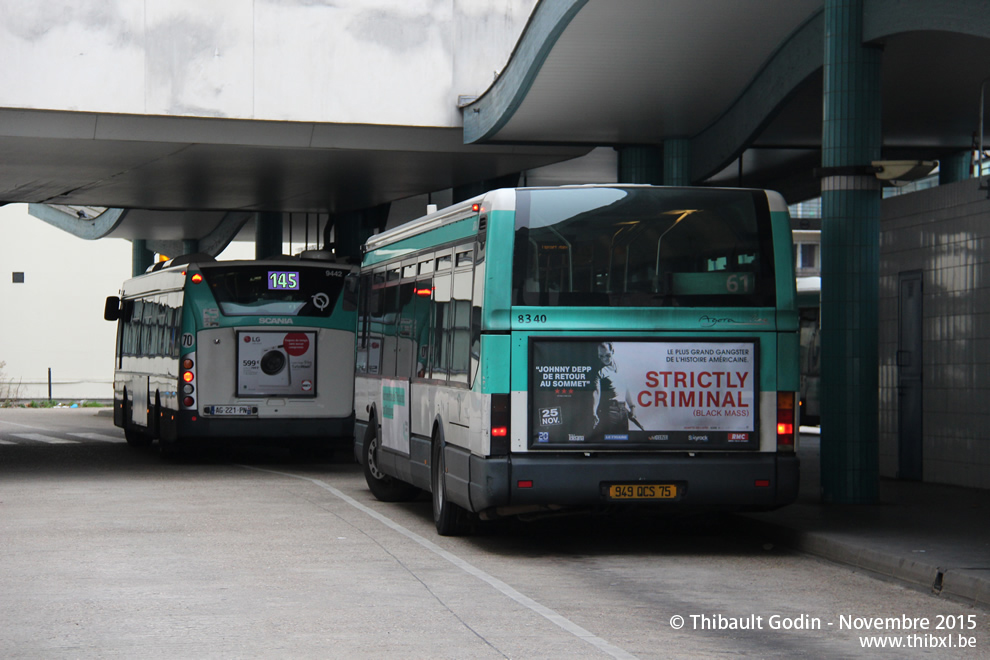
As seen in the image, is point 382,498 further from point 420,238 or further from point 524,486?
point 524,486

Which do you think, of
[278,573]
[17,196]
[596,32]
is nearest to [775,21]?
[596,32]

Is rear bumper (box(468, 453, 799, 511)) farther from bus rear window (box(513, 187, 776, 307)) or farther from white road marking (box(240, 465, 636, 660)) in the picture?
bus rear window (box(513, 187, 776, 307))

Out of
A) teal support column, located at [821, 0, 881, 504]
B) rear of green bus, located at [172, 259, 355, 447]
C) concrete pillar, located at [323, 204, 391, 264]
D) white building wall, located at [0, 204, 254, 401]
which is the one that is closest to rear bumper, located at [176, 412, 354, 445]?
rear of green bus, located at [172, 259, 355, 447]

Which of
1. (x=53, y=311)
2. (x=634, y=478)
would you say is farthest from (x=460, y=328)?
(x=53, y=311)

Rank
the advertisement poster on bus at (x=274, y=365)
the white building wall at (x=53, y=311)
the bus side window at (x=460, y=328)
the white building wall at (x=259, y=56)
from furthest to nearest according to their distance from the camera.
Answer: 1. the white building wall at (x=53, y=311)
2. the advertisement poster on bus at (x=274, y=365)
3. the white building wall at (x=259, y=56)
4. the bus side window at (x=460, y=328)

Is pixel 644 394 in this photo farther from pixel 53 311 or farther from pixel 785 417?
pixel 53 311

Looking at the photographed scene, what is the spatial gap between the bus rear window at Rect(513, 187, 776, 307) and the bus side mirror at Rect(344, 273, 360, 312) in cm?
983

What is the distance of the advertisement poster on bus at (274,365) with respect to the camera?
22.6 m

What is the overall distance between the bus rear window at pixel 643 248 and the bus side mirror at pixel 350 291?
387 inches

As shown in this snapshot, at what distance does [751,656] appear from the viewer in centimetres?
769

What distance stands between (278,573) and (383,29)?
1272 centimetres

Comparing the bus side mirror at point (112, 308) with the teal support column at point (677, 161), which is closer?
the teal support column at point (677, 161)

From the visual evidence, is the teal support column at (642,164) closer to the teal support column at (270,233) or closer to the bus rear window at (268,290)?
the bus rear window at (268,290)

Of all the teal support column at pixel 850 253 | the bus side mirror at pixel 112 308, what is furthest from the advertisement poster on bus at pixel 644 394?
the bus side mirror at pixel 112 308
